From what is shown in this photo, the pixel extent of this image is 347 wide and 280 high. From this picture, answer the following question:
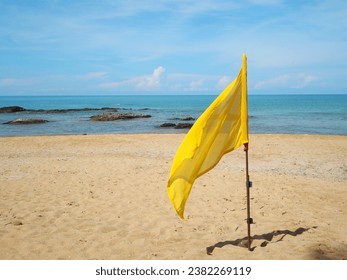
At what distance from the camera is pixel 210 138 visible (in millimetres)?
4891

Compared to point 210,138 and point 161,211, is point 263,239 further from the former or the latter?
point 161,211

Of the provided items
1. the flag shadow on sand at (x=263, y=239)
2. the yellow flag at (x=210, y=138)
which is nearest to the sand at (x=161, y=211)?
the flag shadow on sand at (x=263, y=239)

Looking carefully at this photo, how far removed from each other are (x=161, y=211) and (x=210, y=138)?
3383mm

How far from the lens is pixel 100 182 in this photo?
410 inches

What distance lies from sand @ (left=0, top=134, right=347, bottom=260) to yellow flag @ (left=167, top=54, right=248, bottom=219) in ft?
4.62

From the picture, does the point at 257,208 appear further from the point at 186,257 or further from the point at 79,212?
the point at 79,212

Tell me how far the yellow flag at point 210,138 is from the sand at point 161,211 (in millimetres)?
1410

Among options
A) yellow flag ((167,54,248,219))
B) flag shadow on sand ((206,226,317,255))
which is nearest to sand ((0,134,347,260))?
flag shadow on sand ((206,226,317,255))

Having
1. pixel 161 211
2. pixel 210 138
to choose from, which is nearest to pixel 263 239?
pixel 210 138

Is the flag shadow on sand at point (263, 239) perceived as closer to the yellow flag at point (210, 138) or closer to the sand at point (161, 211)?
the sand at point (161, 211)
